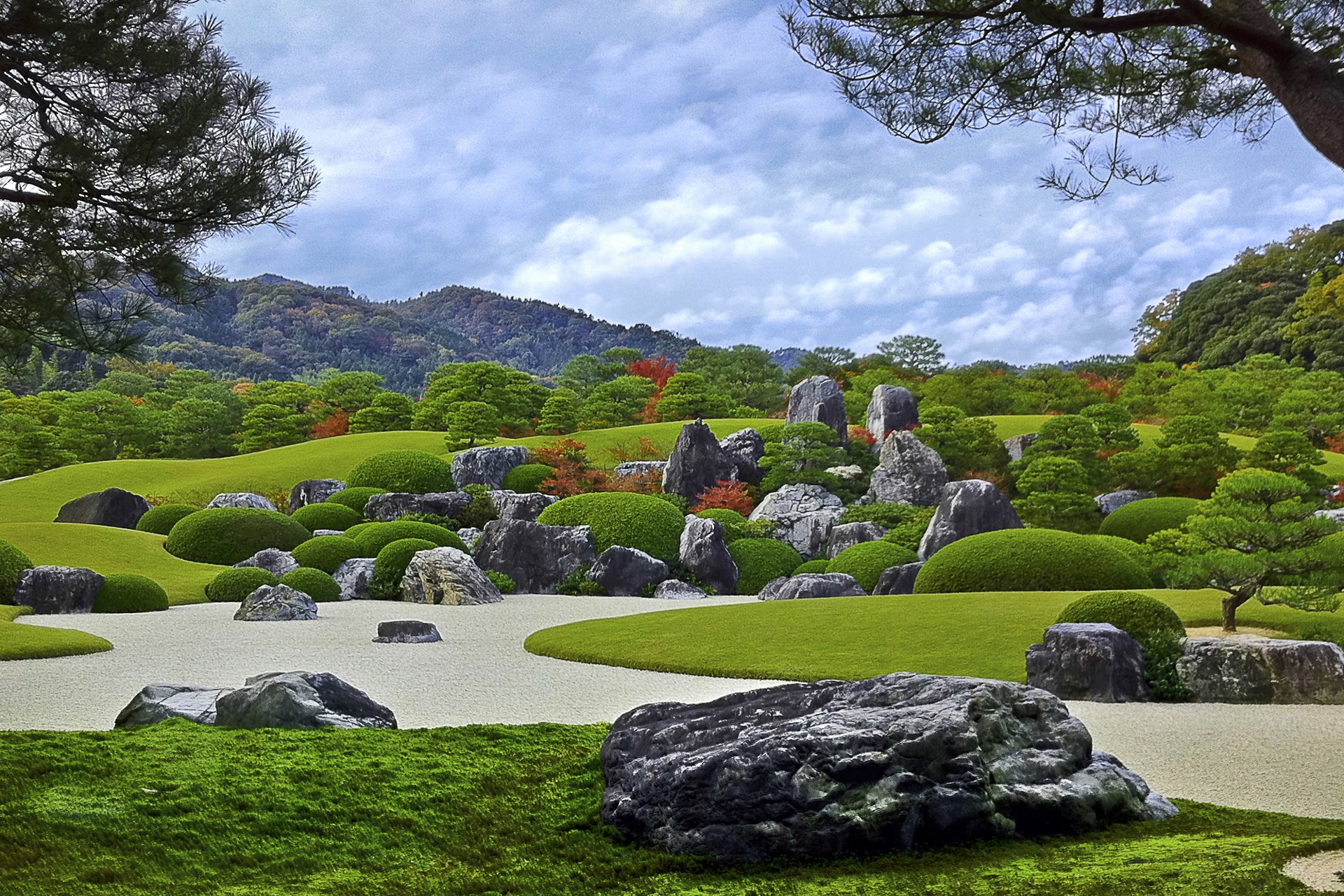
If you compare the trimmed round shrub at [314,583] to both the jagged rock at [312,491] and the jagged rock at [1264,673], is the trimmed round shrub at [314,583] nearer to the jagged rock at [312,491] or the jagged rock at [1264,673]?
the jagged rock at [312,491]

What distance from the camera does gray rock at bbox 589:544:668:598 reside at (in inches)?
611

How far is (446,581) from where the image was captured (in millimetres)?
14273

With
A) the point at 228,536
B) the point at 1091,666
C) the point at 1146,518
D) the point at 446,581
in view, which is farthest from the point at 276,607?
the point at 1146,518

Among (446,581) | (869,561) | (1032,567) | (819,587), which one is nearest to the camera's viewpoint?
(1032,567)

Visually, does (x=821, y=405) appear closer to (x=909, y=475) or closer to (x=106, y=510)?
(x=909, y=475)

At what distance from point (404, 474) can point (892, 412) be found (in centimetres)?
1222

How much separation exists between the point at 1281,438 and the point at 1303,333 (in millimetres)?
21493

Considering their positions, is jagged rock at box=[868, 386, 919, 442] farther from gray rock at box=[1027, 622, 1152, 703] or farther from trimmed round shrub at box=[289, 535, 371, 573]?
gray rock at box=[1027, 622, 1152, 703]

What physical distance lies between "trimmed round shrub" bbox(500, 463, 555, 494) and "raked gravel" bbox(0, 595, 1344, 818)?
11643 millimetres

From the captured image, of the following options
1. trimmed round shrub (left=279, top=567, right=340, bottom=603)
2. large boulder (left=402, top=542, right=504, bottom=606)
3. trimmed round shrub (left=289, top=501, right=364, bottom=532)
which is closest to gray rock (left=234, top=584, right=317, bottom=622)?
trimmed round shrub (left=279, top=567, right=340, bottom=603)

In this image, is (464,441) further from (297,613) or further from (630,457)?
(297,613)

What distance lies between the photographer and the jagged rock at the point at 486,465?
23750mm

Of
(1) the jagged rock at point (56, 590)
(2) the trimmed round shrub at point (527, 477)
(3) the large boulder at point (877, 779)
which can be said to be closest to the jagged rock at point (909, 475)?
(2) the trimmed round shrub at point (527, 477)

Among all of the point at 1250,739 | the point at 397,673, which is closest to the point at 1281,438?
the point at 1250,739
